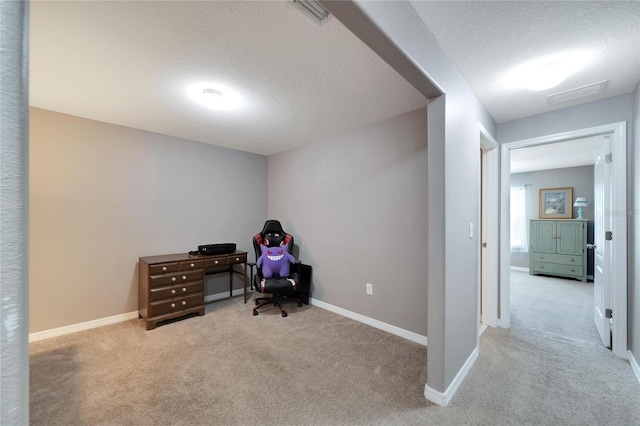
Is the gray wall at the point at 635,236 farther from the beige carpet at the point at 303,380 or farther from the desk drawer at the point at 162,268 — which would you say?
the desk drawer at the point at 162,268

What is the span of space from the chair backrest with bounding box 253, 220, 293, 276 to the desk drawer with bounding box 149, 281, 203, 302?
2.83ft

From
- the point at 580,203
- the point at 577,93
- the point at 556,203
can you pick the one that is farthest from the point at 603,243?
the point at 556,203

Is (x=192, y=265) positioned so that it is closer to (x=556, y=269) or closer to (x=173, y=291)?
(x=173, y=291)

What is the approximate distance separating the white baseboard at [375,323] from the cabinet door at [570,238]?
4.65 meters

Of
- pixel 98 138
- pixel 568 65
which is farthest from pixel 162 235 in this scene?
pixel 568 65

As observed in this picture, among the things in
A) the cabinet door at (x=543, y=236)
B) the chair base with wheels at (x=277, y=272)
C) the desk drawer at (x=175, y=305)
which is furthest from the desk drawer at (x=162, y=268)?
the cabinet door at (x=543, y=236)

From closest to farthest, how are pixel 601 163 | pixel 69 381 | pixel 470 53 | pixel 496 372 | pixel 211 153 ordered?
pixel 470 53 < pixel 69 381 < pixel 496 372 < pixel 601 163 < pixel 211 153

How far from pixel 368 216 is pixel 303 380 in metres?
1.81

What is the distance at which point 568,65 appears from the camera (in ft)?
5.80

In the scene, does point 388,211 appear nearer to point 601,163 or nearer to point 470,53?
point 470,53

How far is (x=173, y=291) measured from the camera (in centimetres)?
294

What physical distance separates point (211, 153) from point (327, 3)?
329cm

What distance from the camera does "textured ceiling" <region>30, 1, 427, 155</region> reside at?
1.45 metres

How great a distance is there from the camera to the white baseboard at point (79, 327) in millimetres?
2551
